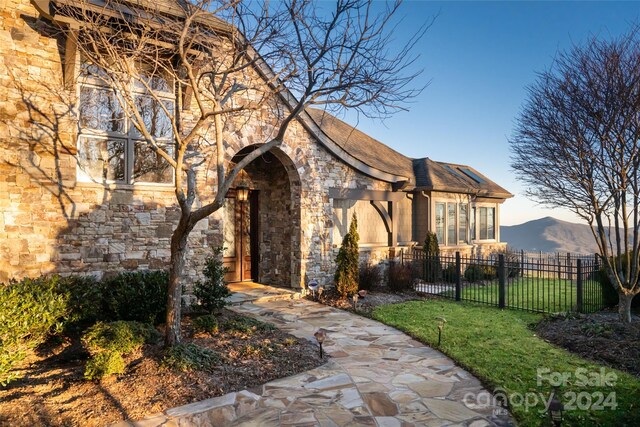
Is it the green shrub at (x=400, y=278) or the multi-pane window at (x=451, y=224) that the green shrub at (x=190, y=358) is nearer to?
the green shrub at (x=400, y=278)

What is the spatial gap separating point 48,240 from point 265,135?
5286mm

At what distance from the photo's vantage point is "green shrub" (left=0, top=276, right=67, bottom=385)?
4569 mm

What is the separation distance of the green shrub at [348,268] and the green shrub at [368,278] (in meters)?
0.92

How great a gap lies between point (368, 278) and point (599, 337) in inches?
238

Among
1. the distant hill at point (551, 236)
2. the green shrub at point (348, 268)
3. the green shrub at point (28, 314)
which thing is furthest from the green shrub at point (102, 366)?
the distant hill at point (551, 236)

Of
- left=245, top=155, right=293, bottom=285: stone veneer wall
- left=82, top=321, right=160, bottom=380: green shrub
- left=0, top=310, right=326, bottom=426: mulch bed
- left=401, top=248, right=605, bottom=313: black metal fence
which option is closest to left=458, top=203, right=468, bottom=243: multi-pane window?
left=401, top=248, right=605, bottom=313: black metal fence

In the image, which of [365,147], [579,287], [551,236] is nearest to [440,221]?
[365,147]

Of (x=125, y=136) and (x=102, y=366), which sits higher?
(x=125, y=136)

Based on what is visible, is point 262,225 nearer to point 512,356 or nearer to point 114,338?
point 114,338

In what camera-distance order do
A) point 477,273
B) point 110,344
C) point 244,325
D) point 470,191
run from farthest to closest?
point 470,191 → point 477,273 → point 244,325 → point 110,344

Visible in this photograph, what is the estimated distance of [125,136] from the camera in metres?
8.11

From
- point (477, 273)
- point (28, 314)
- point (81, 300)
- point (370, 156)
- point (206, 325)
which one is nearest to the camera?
point (28, 314)

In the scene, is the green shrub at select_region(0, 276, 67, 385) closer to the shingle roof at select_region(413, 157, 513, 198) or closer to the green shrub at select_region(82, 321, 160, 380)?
the green shrub at select_region(82, 321, 160, 380)

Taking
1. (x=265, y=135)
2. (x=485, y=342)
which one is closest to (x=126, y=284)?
(x=265, y=135)
